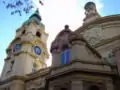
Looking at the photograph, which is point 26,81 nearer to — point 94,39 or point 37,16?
point 94,39

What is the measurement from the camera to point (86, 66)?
18141mm

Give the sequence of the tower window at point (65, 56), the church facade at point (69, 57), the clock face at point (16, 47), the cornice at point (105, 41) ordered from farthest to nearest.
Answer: the clock face at point (16, 47) → the cornice at point (105, 41) → the tower window at point (65, 56) → the church facade at point (69, 57)

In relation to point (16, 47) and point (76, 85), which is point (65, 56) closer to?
point (76, 85)

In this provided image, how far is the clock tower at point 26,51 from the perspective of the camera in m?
32.1

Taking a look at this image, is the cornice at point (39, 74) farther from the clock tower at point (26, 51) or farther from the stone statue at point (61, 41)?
the stone statue at point (61, 41)

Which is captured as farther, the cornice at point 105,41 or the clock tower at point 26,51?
the clock tower at point 26,51

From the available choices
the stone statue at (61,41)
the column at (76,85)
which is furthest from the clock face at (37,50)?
the column at (76,85)

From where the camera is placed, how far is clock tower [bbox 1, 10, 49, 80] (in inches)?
1265

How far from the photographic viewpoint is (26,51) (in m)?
33.5

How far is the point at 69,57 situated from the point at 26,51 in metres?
14.2

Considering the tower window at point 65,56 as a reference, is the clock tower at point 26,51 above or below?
above

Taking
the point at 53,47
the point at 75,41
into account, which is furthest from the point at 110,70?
the point at 53,47

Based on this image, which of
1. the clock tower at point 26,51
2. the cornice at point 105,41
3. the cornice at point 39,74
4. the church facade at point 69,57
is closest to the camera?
the church facade at point 69,57

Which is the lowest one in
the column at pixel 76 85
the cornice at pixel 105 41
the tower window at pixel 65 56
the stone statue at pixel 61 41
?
the column at pixel 76 85
